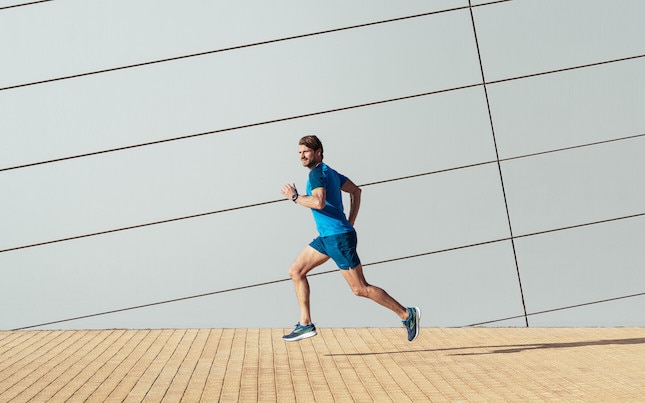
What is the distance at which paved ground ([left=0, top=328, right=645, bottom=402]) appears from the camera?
22.5 feet

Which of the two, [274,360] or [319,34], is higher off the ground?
[319,34]

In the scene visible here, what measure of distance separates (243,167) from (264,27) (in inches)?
63.5

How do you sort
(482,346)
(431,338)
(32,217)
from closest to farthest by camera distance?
(482,346) < (431,338) < (32,217)

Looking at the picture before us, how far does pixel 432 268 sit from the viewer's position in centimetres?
1067

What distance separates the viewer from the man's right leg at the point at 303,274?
8414 mm

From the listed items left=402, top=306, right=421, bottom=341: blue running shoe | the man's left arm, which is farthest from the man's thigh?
left=402, top=306, right=421, bottom=341: blue running shoe

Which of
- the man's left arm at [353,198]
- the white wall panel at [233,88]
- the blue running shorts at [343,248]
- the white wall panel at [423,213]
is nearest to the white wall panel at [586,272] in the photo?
the white wall panel at [423,213]

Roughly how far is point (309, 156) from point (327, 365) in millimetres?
1840

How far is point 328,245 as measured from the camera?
8297 millimetres

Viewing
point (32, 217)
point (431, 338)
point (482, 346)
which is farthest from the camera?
point (32, 217)

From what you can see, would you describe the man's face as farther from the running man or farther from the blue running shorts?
the blue running shorts

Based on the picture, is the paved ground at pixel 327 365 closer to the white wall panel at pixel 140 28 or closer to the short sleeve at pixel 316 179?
the short sleeve at pixel 316 179

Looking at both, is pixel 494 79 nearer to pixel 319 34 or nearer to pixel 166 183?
pixel 319 34

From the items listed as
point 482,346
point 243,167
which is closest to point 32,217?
point 243,167
